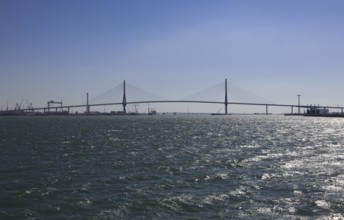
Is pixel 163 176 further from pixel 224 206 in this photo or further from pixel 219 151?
pixel 219 151

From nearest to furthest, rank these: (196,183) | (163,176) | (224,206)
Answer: (224,206) → (196,183) → (163,176)

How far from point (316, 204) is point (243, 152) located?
17190 mm

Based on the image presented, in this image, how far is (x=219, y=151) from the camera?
3284 centimetres

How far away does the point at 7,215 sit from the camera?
13.5m

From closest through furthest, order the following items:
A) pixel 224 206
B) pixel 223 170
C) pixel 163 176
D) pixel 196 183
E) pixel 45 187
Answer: pixel 224 206
pixel 45 187
pixel 196 183
pixel 163 176
pixel 223 170

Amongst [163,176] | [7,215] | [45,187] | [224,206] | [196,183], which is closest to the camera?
[7,215]

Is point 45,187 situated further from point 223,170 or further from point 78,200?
point 223,170

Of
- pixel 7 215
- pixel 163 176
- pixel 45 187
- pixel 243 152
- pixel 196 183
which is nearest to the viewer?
pixel 7 215

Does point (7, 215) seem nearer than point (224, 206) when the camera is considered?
Yes

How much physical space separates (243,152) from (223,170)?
10.0 m

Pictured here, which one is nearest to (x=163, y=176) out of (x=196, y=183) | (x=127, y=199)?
(x=196, y=183)

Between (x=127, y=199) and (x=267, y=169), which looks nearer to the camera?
(x=127, y=199)

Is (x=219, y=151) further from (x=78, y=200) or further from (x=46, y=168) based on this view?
(x=78, y=200)

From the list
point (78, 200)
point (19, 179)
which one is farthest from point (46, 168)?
point (78, 200)
